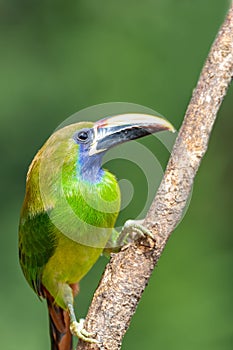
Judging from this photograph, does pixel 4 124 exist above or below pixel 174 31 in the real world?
below

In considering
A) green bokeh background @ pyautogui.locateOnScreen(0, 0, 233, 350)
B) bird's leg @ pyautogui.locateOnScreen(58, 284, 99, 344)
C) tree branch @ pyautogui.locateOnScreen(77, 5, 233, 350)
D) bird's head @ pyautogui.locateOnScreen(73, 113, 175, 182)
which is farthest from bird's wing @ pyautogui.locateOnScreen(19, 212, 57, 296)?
green bokeh background @ pyautogui.locateOnScreen(0, 0, 233, 350)

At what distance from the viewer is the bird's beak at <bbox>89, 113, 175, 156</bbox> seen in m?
2.77

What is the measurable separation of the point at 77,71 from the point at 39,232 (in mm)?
2539

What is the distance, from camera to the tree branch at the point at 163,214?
2520 mm

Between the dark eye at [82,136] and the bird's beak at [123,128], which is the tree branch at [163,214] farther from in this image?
the dark eye at [82,136]

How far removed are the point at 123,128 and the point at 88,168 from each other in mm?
196

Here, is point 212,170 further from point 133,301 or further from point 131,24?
point 133,301

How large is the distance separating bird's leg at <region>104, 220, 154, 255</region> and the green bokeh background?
1558mm

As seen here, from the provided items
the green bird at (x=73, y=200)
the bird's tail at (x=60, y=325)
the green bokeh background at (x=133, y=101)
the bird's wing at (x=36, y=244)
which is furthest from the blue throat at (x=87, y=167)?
the green bokeh background at (x=133, y=101)

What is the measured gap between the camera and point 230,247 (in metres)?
4.74

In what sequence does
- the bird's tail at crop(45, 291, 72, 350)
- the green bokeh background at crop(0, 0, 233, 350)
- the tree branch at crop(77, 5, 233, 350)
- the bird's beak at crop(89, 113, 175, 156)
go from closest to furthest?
the tree branch at crop(77, 5, 233, 350) < the bird's beak at crop(89, 113, 175, 156) < the bird's tail at crop(45, 291, 72, 350) < the green bokeh background at crop(0, 0, 233, 350)

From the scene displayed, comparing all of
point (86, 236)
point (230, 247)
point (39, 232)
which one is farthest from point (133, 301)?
point (230, 247)

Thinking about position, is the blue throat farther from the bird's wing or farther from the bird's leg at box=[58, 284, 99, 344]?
the bird's leg at box=[58, 284, 99, 344]

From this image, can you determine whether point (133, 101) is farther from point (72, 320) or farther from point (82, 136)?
point (72, 320)
